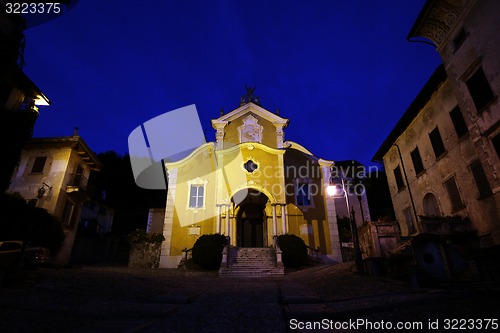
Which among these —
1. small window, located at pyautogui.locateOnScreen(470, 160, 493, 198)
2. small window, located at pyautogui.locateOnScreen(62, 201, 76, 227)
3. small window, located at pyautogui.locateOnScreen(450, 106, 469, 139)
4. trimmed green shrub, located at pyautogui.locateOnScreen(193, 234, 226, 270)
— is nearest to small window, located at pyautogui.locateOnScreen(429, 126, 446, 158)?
small window, located at pyautogui.locateOnScreen(450, 106, 469, 139)

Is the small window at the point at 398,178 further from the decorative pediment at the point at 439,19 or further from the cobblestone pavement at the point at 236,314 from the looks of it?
the cobblestone pavement at the point at 236,314

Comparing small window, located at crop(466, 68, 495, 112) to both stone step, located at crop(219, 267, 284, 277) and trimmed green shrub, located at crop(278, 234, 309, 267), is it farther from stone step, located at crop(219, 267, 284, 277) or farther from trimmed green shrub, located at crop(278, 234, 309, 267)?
stone step, located at crop(219, 267, 284, 277)

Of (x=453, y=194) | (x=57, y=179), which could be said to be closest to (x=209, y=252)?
(x=57, y=179)

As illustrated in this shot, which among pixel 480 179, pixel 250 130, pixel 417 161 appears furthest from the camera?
Answer: pixel 250 130

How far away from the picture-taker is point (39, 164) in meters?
21.4

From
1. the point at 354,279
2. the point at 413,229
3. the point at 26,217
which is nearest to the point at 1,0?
the point at 26,217

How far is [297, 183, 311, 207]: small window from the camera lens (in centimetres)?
2250

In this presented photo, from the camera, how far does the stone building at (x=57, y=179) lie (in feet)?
66.5

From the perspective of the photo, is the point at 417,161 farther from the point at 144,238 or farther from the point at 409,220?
the point at 144,238

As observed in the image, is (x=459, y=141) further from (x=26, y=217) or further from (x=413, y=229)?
(x=26, y=217)

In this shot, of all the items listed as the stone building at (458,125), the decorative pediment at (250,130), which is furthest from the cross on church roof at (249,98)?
the stone building at (458,125)

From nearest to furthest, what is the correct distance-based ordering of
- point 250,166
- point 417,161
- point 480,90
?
point 480,90 < point 417,161 < point 250,166

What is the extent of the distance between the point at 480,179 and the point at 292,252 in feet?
35.4

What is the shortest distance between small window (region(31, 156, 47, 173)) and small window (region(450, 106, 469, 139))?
92.7 feet
